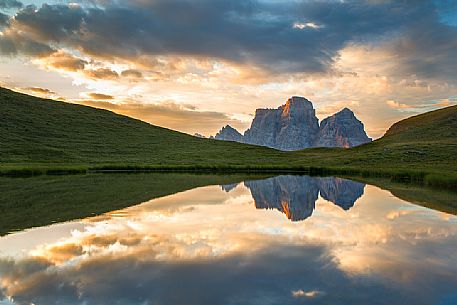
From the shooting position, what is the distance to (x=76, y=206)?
27.6 meters

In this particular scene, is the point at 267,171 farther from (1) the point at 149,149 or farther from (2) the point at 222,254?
(2) the point at 222,254

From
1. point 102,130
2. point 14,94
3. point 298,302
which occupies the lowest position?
point 298,302

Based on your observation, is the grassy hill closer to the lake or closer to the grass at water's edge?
the grass at water's edge

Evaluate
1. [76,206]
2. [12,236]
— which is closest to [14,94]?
[76,206]

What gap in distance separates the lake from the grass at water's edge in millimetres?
24393

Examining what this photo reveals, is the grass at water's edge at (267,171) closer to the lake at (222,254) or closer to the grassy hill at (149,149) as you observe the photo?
the grassy hill at (149,149)

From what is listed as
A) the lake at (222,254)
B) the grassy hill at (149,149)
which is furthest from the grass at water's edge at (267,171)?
the lake at (222,254)

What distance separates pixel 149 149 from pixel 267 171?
4554 centimetres

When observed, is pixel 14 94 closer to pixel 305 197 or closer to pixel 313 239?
pixel 305 197

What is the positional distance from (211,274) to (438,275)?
704cm

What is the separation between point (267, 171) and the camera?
79.3 m

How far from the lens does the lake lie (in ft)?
36.9

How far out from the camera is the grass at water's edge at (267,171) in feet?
167

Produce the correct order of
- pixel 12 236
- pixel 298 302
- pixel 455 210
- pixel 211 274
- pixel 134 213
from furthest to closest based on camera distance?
1. pixel 455 210
2. pixel 134 213
3. pixel 12 236
4. pixel 211 274
5. pixel 298 302
